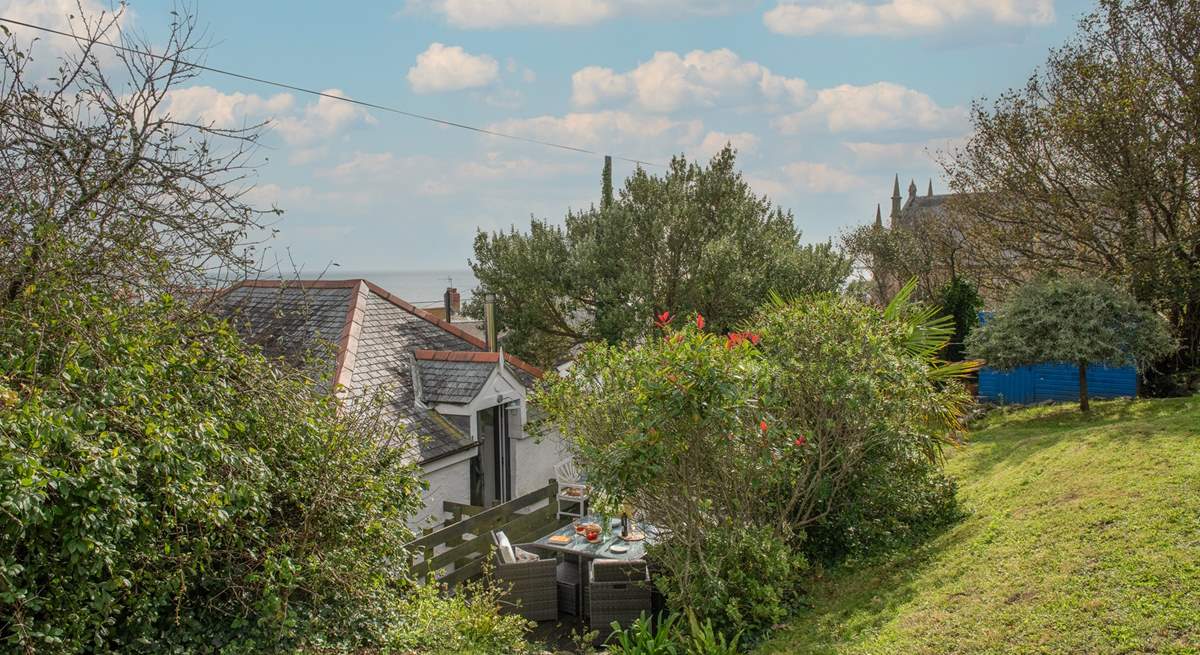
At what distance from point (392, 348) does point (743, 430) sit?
326 inches

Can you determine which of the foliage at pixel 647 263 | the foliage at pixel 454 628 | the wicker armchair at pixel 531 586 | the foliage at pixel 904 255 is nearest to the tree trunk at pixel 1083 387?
the foliage at pixel 647 263

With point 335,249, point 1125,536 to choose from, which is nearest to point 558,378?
point 335,249

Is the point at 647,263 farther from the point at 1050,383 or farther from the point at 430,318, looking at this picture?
the point at 1050,383

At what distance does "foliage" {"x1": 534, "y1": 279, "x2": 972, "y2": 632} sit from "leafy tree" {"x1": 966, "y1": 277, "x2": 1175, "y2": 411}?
7293mm

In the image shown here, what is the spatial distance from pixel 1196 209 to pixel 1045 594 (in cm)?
1482

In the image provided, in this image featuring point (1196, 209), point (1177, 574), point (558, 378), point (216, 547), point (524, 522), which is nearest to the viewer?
point (216, 547)

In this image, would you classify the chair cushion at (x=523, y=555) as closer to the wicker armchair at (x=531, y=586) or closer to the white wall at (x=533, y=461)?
the wicker armchair at (x=531, y=586)

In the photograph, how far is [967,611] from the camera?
271 inches

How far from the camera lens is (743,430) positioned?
25.7 ft

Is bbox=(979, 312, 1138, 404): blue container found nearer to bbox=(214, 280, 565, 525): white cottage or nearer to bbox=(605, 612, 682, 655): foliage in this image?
bbox=(214, 280, 565, 525): white cottage

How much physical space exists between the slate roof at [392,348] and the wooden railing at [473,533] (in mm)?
1334

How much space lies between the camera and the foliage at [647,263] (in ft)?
65.6

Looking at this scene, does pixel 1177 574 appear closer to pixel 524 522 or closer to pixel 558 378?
pixel 558 378

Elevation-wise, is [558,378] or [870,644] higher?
[558,378]
